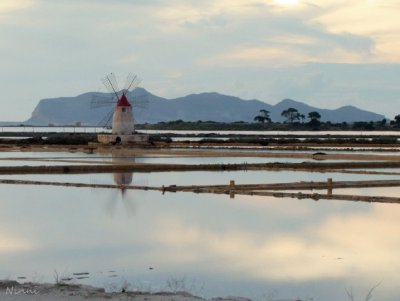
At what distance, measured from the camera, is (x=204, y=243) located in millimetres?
9227

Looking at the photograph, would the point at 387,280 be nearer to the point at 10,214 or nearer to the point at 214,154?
the point at 10,214

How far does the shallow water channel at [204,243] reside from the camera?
7051 mm

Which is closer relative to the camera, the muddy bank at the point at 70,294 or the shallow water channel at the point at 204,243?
the muddy bank at the point at 70,294

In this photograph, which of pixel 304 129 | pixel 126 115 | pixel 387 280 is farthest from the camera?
pixel 304 129

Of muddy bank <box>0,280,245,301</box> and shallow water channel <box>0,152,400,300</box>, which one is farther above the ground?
muddy bank <box>0,280,245,301</box>

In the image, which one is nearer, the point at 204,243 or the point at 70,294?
the point at 70,294

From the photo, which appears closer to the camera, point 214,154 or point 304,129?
point 214,154

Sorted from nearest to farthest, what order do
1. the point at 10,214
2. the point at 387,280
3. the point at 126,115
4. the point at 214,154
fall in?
1. the point at 387,280
2. the point at 10,214
3. the point at 214,154
4. the point at 126,115

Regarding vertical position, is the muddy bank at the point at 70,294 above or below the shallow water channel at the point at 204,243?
above

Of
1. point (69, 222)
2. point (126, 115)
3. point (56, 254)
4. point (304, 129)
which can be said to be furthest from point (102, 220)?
point (304, 129)

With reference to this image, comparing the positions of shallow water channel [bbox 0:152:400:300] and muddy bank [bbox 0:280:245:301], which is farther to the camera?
shallow water channel [bbox 0:152:400:300]

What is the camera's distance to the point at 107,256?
8336mm

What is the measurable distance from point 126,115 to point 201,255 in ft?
102

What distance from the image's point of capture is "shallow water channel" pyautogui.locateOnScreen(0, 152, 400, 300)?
278 inches
